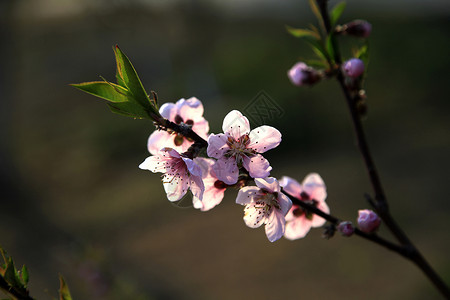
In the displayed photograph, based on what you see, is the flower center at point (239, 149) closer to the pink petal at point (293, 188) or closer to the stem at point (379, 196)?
the pink petal at point (293, 188)

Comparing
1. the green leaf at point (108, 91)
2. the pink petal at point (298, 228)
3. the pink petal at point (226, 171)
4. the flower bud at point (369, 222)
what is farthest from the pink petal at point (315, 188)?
the green leaf at point (108, 91)

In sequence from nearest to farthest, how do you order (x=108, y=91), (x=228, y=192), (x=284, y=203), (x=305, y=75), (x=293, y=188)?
1. (x=108, y=91)
2. (x=284, y=203)
3. (x=293, y=188)
4. (x=305, y=75)
5. (x=228, y=192)

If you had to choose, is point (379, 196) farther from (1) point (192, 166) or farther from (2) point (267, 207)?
(1) point (192, 166)

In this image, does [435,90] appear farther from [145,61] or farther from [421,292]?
[145,61]

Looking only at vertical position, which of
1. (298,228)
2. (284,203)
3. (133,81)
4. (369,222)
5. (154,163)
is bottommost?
(298,228)

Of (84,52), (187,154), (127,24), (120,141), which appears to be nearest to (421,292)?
(187,154)

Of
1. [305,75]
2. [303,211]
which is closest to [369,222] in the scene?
[303,211]

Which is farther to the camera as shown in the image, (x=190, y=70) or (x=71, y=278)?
(x=190, y=70)

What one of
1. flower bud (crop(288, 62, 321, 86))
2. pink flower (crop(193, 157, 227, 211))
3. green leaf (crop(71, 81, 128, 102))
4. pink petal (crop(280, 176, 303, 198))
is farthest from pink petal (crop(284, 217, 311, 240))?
green leaf (crop(71, 81, 128, 102))
